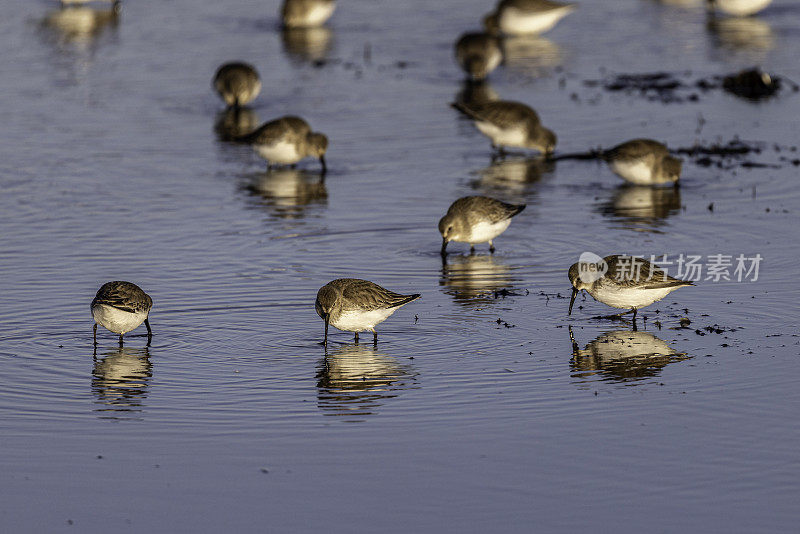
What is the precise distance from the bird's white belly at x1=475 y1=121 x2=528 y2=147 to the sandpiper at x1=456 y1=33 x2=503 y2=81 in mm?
7191

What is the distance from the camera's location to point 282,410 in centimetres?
1272

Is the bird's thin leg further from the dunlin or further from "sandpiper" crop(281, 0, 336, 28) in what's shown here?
"sandpiper" crop(281, 0, 336, 28)

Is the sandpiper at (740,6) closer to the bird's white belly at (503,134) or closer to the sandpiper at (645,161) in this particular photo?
the bird's white belly at (503,134)

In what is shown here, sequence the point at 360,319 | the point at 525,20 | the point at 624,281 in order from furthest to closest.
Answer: the point at 525,20
the point at 624,281
the point at 360,319

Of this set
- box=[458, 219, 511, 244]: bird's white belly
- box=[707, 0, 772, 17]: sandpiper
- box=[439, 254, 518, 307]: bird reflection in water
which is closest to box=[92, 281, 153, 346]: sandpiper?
box=[439, 254, 518, 307]: bird reflection in water

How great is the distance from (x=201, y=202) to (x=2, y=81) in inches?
526

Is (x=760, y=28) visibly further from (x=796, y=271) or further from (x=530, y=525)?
(x=530, y=525)

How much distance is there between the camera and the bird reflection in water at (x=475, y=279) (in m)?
16.9

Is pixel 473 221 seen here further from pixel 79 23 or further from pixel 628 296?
pixel 79 23

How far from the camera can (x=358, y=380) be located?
1366 centimetres

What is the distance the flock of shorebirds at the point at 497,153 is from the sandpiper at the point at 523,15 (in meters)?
0.03

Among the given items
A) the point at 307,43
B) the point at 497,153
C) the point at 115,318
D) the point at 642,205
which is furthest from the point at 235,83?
the point at 115,318

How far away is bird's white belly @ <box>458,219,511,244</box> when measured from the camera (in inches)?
749

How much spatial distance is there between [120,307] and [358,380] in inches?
106
